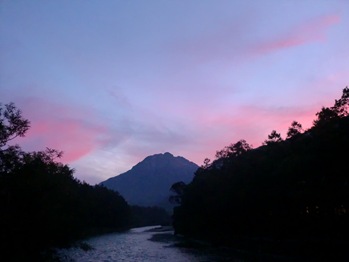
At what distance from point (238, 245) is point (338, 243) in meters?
26.0

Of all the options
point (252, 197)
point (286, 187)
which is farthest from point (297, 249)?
point (252, 197)

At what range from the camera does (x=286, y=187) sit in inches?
2152

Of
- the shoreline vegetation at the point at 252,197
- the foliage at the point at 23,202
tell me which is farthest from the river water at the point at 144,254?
the foliage at the point at 23,202

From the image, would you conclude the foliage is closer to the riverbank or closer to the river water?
the river water

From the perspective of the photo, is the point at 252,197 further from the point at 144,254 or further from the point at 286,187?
the point at 144,254

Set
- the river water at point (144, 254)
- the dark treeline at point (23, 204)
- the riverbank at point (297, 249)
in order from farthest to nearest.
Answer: the river water at point (144, 254)
the riverbank at point (297, 249)
the dark treeline at point (23, 204)

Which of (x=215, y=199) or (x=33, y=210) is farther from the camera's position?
(x=215, y=199)

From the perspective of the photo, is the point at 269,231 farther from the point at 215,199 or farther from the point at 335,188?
the point at 335,188

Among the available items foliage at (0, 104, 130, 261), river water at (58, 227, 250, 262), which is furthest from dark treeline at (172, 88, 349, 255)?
foliage at (0, 104, 130, 261)


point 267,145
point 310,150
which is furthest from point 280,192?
point 310,150

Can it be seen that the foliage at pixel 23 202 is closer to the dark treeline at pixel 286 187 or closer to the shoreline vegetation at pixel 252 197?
the shoreline vegetation at pixel 252 197

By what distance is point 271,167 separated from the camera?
59.4 m

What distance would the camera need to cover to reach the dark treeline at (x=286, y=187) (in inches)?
1672

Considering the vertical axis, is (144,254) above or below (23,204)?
below
